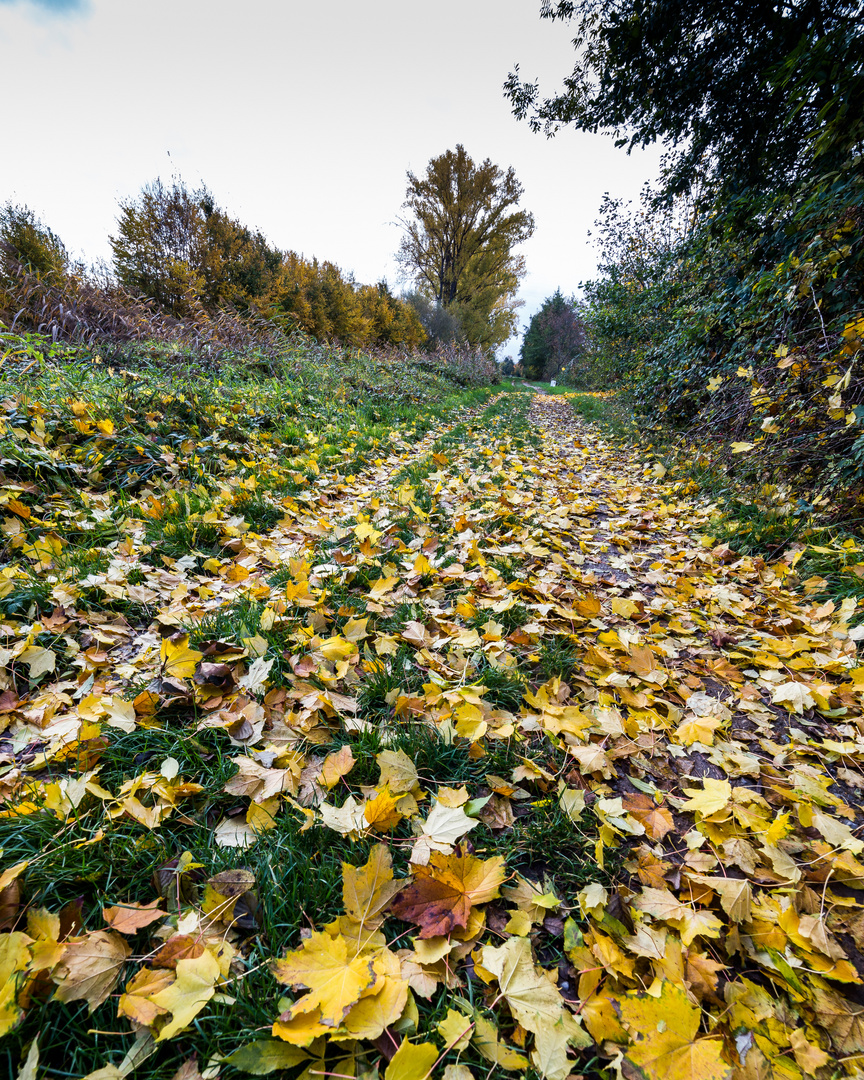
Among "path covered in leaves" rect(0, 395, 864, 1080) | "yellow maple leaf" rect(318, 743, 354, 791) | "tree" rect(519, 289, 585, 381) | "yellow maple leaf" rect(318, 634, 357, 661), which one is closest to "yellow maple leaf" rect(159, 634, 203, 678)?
"path covered in leaves" rect(0, 395, 864, 1080)

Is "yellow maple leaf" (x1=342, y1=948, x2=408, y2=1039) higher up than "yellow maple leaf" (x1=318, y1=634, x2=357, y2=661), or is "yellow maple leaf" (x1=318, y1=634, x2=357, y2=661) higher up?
"yellow maple leaf" (x1=318, y1=634, x2=357, y2=661)

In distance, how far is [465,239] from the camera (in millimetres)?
22141

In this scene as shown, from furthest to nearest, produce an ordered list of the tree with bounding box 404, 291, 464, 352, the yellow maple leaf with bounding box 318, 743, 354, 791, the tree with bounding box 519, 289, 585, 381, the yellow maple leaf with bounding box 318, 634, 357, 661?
the tree with bounding box 519, 289, 585, 381, the tree with bounding box 404, 291, 464, 352, the yellow maple leaf with bounding box 318, 634, 357, 661, the yellow maple leaf with bounding box 318, 743, 354, 791

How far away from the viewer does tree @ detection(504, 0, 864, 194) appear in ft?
10.2

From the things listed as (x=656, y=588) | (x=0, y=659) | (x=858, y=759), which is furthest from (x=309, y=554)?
(x=858, y=759)

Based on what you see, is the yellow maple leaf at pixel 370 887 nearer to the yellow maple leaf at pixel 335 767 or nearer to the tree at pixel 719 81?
the yellow maple leaf at pixel 335 767

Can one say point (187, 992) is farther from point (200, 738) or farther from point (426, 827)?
point (200, 738)

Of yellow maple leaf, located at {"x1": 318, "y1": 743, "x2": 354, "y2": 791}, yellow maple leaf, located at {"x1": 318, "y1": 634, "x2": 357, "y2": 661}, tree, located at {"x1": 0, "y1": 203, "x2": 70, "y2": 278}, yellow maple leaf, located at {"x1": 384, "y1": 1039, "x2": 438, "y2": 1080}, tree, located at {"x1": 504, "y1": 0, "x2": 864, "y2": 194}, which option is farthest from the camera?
tree, located at {"x1": 0, "y1": 203, "x2": 70, "y2": 278}

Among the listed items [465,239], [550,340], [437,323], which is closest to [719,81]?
[437,323]

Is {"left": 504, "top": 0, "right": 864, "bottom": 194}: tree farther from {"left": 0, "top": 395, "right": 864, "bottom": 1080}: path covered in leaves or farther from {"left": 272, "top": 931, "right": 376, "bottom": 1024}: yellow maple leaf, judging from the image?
{"left": 272, "top": 931, "right": 376, "bottom": 1024}: yellow maple leaf

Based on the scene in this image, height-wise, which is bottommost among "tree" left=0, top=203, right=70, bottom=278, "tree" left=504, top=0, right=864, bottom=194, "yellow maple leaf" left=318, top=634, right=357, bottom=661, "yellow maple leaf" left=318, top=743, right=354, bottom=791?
"yellow maple leaf" left=318, top=743, right=354, bottom=791

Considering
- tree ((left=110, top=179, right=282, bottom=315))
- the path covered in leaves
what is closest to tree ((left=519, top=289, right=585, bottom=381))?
tree ((left=110, top=179, right=282, bottom=315))

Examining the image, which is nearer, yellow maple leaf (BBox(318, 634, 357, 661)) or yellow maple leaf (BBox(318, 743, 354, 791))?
yellow maple leaf (BBox(318, 743, 354, 791))

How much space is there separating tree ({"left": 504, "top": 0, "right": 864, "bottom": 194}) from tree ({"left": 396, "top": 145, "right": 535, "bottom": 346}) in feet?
60.8
